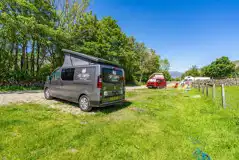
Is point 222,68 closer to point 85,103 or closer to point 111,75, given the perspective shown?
point 111,75

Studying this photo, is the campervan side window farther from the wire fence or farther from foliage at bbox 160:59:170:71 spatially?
foliage at bbox 160:59:170:71

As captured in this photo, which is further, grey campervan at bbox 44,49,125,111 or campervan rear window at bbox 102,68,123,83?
campervan rear window at bbox 102,68,123,83

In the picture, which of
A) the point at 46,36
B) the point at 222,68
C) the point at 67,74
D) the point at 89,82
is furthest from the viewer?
the point at 222,68

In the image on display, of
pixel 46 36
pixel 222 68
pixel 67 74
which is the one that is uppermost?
pixel 222 68

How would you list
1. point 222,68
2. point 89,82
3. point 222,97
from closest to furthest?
1. point 89,82
2. point 222,97
3. point 222,68

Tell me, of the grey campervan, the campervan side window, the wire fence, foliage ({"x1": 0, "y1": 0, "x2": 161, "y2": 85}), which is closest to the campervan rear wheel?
the grey campervan

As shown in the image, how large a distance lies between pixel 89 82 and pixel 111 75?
107 cm

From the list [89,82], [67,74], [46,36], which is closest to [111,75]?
[89,82]

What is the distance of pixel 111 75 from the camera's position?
5723 millimetres

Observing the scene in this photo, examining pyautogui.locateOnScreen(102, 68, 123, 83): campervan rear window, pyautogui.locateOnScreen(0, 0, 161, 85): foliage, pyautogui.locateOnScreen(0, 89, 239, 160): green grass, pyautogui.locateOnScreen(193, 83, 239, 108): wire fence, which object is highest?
pyautogui.locateOnScreen(0, 0, 161, 85): foliage

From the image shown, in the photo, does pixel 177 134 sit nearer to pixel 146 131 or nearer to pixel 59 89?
pixel 146 131

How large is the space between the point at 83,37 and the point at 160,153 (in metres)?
19.6

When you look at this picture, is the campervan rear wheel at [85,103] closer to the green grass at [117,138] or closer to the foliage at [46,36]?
the green grass at [117,138]

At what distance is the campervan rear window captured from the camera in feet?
17.6
